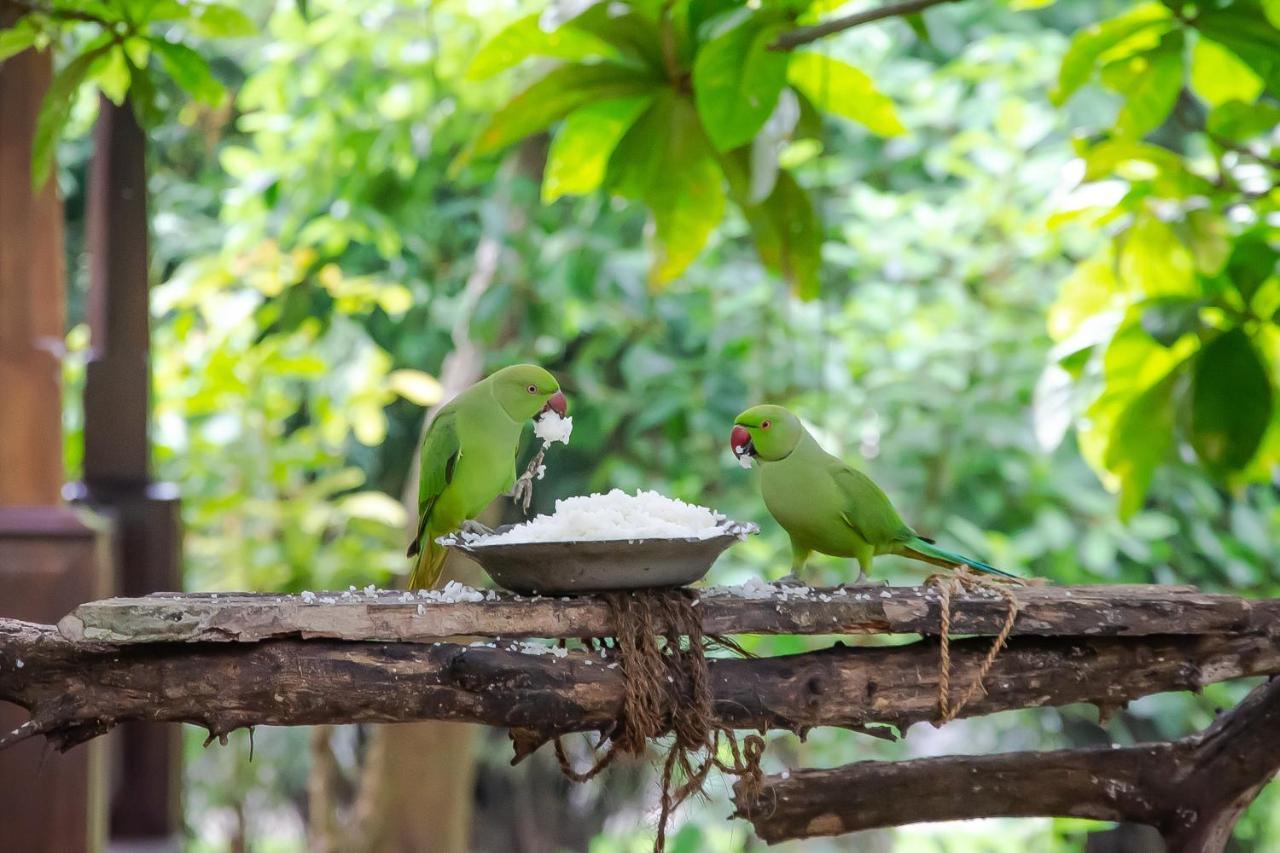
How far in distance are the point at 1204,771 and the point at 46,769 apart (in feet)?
6.44

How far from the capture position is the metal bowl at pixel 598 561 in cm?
139

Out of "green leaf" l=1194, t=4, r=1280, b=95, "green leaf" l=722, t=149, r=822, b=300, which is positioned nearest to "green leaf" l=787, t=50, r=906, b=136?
"green leaf" l=722, t=149, r=822, b=300

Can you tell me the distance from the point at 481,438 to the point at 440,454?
0.23 feet

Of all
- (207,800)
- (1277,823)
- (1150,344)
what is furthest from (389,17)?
(1277,823)

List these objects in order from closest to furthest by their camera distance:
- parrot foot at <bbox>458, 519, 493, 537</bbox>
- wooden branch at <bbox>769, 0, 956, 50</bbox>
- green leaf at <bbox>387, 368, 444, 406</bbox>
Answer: parrot foot at <bbox>458, 519, 493, 537</bbox>
wooden branch at <bbox>769, 0, 956, 50</bbox>
green leaf at <bbox>387, 368, 444, 406</bbox>

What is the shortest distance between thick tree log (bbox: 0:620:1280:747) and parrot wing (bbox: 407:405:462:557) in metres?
0.35

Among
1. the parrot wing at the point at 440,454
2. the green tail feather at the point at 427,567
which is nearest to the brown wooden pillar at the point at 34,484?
the green tail feather at the point at 427,567

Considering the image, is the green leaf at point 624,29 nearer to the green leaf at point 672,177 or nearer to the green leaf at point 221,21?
the green leaf at point 672,177

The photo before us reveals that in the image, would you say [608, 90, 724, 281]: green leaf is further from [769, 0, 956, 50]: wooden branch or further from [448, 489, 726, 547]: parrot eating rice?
[448, 489, 726, 547]: parrot eating rice

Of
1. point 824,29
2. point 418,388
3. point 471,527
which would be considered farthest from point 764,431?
point 418,388

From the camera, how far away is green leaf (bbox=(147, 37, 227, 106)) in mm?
2029

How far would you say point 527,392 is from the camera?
5.45 feet

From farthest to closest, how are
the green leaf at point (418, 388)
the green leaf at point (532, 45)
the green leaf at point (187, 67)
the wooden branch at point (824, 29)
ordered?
the green leaf at point (418, 388) → the green leaf at point (532, 45) → the green leaf at point (187, 67) → the wooden branch at point (824, 29)

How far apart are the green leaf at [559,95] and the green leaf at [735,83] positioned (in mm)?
287
